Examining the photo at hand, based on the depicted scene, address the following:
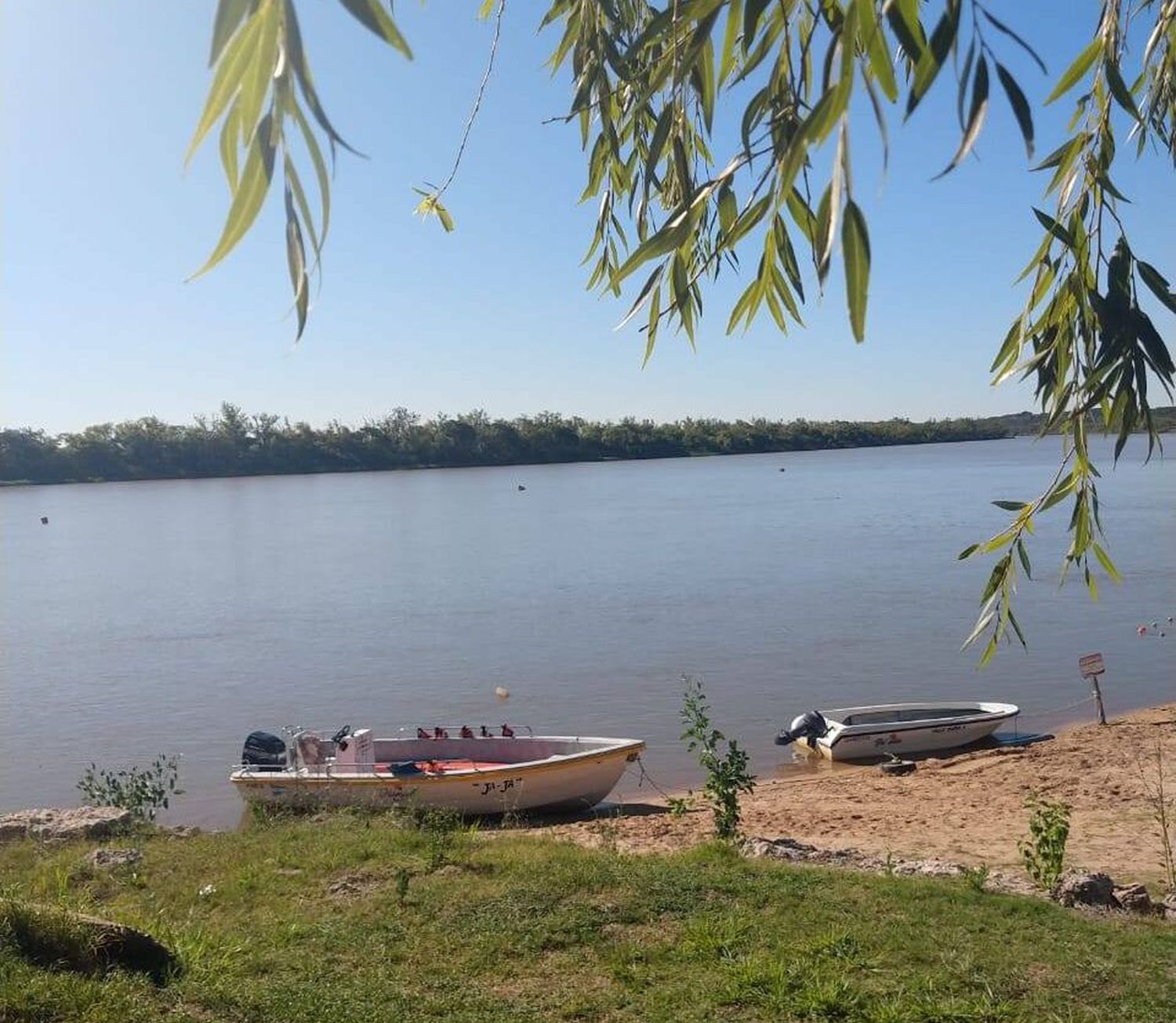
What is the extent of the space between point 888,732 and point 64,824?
1189cm

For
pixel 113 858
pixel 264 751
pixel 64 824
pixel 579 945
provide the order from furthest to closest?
pixel 264 751, pixel 64 824, pixel 113 858, pixel 579 945

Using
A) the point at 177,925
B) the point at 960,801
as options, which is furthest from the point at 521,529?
the point at 177,925

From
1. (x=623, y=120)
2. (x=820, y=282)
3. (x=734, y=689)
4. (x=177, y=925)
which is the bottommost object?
(x=734, y=689)

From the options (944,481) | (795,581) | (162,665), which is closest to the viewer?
(162,665)

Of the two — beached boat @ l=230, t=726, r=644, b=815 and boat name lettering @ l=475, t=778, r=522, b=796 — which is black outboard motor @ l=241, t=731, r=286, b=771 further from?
boat name lettering @ l=475, t=778, r=522, b=796

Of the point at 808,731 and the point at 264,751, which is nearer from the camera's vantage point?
the point at 264,751

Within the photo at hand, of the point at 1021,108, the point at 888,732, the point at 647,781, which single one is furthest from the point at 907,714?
the point at 1021,108

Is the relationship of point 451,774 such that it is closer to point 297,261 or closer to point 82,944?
point 82,944

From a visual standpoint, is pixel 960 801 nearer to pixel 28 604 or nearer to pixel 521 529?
pixel 28 604

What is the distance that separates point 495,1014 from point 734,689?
54.6ft

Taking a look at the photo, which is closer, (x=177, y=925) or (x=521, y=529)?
(x=177, y=925)

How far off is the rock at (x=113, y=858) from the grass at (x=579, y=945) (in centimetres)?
16

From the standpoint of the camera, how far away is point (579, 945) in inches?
214

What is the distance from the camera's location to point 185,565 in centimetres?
4788
